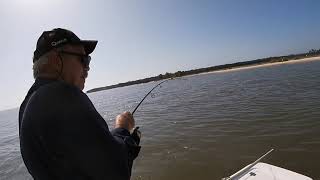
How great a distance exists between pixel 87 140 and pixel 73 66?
→ 0.58m

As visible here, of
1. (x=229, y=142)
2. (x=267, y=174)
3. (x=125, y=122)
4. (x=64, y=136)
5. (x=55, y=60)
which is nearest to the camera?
(x=64, y=136)

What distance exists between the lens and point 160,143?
45.8 feet

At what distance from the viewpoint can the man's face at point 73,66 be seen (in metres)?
1.97

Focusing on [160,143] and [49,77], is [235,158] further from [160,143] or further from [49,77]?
[49,77]

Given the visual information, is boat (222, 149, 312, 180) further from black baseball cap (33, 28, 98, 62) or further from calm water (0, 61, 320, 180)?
black baseball cap (33, 28, 98, 62)

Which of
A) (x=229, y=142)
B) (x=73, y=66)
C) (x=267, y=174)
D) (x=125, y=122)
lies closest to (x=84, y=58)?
(x=73, y=66)

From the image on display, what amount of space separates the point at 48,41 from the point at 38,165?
76cm

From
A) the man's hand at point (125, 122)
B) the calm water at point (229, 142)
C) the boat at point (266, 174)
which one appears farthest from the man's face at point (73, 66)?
the calm water at point (229, 142)

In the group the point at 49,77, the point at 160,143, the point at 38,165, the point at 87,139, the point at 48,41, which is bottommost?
the point at 160,143

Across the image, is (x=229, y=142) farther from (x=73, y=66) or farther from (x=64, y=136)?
(x=64, y=136)

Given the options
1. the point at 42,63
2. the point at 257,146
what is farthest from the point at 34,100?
the point at 257,146

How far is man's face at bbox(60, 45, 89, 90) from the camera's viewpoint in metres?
1.97

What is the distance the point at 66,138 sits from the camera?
5.40 ft

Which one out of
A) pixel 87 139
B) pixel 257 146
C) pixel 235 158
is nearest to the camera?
pixel 87 139
